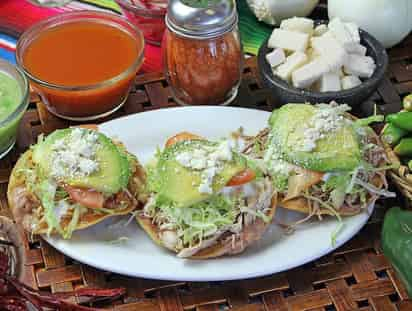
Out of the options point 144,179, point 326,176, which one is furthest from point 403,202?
point 144,179

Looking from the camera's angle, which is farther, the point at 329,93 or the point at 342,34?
the point at 342,34

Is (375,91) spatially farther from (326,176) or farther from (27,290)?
(27,290)

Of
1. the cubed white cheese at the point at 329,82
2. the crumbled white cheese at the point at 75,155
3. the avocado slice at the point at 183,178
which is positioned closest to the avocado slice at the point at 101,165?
the crumbled white cheese at the point at 75,155

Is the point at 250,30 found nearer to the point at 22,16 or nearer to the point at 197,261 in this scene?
the point at 22,16

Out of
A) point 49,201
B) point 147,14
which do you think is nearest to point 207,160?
point 49,201

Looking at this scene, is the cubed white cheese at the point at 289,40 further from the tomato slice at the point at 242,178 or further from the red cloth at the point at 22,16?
the tomato slice at the point at 242,178

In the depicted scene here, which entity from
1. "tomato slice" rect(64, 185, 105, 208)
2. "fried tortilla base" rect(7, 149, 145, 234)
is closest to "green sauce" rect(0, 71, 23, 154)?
"fried tortilla base" rect(7, 149, 145, 234)

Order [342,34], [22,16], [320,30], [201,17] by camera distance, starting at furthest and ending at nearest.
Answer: [22,16], [320,30], [342,34], [201,17]
